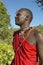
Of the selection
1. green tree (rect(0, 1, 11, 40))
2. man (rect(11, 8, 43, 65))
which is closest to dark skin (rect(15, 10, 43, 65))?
man (rect(11, 8, 43, 65))

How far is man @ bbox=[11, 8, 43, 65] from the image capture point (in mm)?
3619

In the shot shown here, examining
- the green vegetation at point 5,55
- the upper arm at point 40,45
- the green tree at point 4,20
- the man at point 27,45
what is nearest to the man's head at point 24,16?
the man at point 27,45

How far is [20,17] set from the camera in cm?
385

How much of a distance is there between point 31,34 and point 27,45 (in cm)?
17

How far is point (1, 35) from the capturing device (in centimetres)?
3262

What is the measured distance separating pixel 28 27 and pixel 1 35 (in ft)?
94.9

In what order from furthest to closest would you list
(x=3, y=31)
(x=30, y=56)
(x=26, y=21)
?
(x=3, y=31) < (x=26, y=21) < (x=30, y=56)

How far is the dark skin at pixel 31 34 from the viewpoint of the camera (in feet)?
12.0

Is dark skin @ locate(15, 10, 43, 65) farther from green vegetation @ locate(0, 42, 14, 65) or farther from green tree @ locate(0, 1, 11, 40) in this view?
green tree @ locate(0, 1, 11, 40)

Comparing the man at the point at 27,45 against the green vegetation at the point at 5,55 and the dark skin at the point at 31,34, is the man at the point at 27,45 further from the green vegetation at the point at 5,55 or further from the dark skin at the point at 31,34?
the green vegetation at the point at 5,55

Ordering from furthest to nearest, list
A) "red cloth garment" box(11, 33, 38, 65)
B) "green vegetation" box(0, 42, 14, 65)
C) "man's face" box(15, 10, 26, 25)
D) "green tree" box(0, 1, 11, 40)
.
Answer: "green tree" box(0, 1, 11, 40), "green vegetation" box(0, 42, 14, 65), "man's face" box(15, 10, 26, 25), "red cloth garment" box(11, 33, 38, 65)

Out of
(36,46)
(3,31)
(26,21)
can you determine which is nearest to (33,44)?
(36,46)

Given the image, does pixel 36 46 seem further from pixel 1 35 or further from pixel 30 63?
pixel 1 35

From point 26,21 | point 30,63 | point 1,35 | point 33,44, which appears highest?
point 26,21
